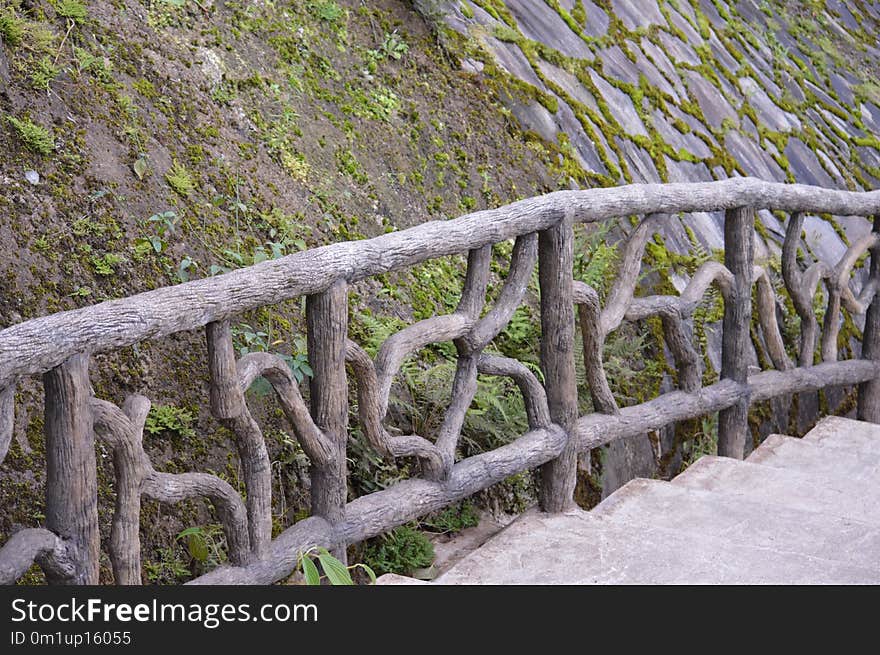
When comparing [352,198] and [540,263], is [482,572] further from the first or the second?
A: [352,198]

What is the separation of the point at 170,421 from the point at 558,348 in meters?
1.39

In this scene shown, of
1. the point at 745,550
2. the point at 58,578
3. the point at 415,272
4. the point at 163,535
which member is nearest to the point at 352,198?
the point at 415,272

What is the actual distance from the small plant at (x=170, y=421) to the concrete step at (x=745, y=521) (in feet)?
4.88

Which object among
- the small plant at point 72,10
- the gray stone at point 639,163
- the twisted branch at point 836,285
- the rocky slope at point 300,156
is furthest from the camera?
the gray stone at point 639,163

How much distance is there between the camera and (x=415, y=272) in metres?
4.82

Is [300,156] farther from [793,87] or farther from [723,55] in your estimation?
[793,87]

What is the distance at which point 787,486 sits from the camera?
4164 millimetres

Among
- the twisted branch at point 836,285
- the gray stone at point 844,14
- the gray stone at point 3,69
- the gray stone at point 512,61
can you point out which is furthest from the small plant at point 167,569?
the gray stone at point 844,14

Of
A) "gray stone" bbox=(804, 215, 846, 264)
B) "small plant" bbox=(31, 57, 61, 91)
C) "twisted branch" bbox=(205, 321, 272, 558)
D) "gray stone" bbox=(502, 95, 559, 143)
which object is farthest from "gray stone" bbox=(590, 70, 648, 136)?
"twisted branch" bbox=(205, 321, 272, 558)

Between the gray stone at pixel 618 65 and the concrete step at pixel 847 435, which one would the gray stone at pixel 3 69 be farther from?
the gray stone at pixel 618 65

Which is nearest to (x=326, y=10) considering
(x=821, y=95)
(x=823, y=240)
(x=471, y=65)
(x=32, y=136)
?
(x=471, y=65)

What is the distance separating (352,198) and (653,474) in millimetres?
2040

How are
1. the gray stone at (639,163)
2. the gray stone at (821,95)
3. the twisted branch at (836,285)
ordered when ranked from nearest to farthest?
the twisted branch at (836,285), the gray stone at (639,163), the gray stone at (821,95)

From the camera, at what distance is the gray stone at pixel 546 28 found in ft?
22.9
